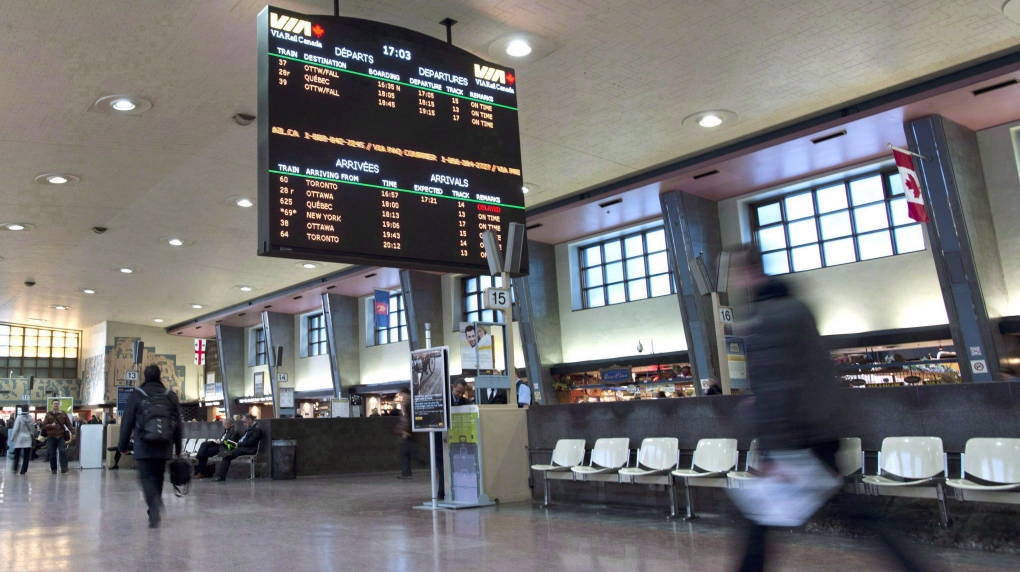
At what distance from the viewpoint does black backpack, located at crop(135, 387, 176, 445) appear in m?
7.39

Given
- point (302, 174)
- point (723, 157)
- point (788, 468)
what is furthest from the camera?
point (723, 157)

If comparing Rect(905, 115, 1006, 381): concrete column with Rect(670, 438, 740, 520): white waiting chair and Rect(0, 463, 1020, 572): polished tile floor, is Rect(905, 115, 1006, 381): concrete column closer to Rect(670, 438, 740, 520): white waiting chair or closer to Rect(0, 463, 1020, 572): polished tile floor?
Rect(670, 438, 740, 520): white waiting chair

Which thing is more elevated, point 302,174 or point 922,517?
point 302,174

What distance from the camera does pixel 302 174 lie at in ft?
21.1

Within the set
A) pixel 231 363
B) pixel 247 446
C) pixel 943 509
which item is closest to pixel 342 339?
pixel 231 363

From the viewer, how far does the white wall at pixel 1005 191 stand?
41.0 ft

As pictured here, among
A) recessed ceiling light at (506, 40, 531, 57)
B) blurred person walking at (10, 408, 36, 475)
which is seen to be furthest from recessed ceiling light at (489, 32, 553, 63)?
blurred person walking at (10, 408, 36, 475)

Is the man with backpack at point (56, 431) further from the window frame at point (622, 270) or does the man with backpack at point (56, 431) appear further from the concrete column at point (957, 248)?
the concrete column at point (957, 248)

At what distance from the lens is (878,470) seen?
6.18 metres

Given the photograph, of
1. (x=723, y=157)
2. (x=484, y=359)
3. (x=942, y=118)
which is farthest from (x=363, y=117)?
(x=942, y=118)

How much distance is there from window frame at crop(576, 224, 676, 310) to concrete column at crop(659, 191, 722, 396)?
1.91m

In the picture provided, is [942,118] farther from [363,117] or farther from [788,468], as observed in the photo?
[788,468]

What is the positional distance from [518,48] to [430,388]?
4.10 metres

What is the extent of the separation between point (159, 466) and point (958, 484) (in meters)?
6.94
